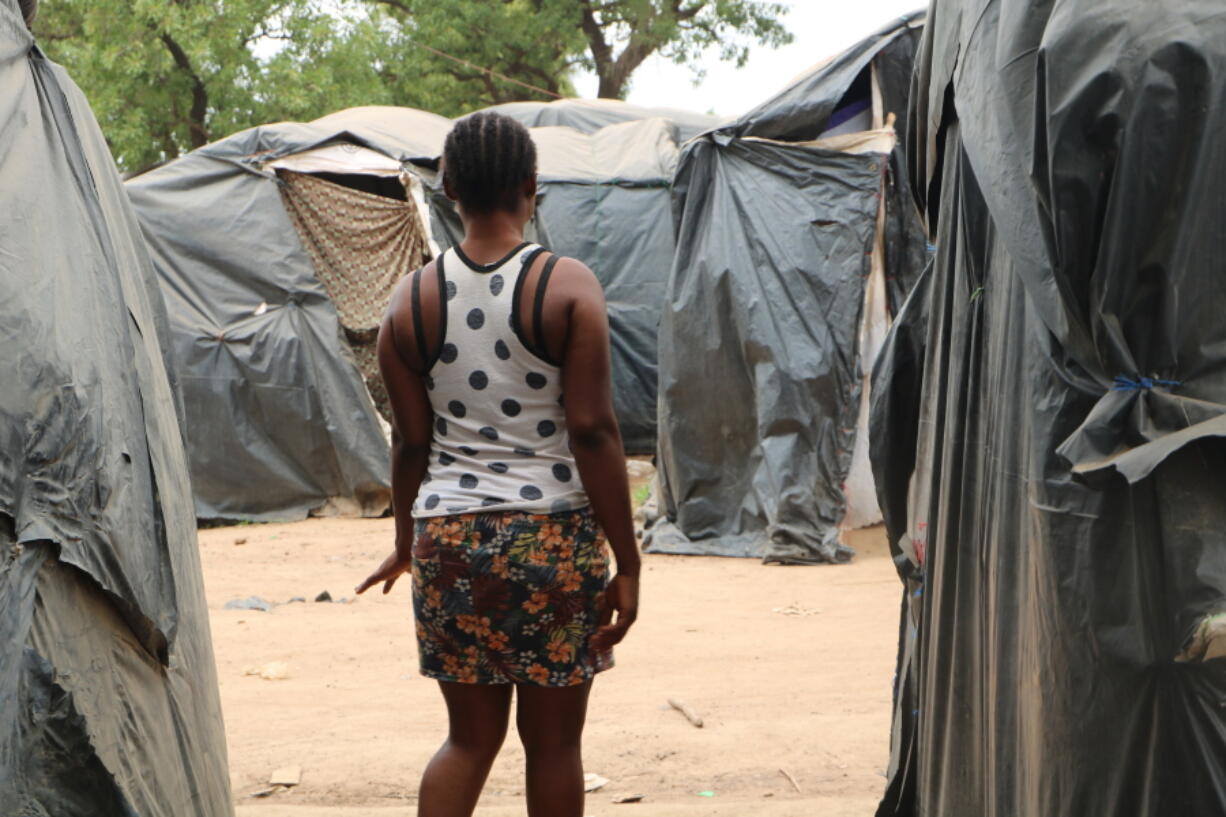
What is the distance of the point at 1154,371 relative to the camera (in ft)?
6.92

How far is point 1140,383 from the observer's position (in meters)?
2.10

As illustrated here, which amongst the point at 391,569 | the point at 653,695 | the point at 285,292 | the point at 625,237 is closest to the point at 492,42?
the point at 625,237

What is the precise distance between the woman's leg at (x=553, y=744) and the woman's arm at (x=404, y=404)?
16.7 inches

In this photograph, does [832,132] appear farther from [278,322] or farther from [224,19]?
[224,19]

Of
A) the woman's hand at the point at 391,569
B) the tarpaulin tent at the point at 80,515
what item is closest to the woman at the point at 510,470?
the woman's hand at the point at 391,569

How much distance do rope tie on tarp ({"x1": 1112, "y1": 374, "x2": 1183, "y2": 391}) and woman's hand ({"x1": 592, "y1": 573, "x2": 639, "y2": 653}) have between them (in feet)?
3.51

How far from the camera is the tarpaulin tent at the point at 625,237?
38.0ft

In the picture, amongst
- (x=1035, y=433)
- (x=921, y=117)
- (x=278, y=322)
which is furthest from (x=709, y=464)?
(x=1035, y=433)

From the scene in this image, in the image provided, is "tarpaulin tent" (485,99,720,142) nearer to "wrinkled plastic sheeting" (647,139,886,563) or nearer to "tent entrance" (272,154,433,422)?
"tent entrance" (272,154,433,422)

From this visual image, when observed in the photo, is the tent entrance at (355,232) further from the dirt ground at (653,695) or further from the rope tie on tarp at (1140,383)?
the rope tie on tarp at (1140,383)

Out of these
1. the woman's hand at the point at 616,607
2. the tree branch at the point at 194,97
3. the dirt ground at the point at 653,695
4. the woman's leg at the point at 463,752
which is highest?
the tree branch at the point at 194,97

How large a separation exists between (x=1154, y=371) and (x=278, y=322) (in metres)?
8.83

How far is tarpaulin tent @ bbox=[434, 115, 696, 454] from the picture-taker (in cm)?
1159

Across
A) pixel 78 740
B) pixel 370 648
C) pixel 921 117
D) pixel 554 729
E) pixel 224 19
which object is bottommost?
pixel 370 648
